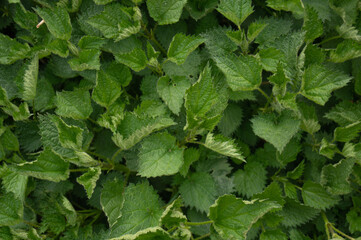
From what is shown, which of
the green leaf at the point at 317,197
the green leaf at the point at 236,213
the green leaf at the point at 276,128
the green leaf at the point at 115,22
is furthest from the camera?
the green leaf at the point at 317,197

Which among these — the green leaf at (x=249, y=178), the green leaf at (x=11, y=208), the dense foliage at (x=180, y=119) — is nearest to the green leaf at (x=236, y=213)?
the dense foliage at (x=180, y=119)

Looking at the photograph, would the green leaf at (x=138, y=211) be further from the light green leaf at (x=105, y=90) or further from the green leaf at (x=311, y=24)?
the green leaf at (x=311, y=24)

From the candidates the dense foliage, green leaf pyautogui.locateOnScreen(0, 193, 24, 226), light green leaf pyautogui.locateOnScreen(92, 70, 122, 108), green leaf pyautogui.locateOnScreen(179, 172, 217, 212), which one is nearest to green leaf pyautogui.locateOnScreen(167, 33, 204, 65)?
the dense foliage

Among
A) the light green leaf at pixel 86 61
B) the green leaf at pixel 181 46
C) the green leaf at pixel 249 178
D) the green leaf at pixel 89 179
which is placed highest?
the green leaf at pixel 181 46

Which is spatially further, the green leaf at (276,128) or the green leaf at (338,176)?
the green leaf at (338,176)

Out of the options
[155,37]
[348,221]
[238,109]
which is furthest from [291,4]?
[348,221]

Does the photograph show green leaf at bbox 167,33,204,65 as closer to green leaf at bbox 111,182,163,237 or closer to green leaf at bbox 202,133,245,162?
green leaf at bbox 202,133,245,162
